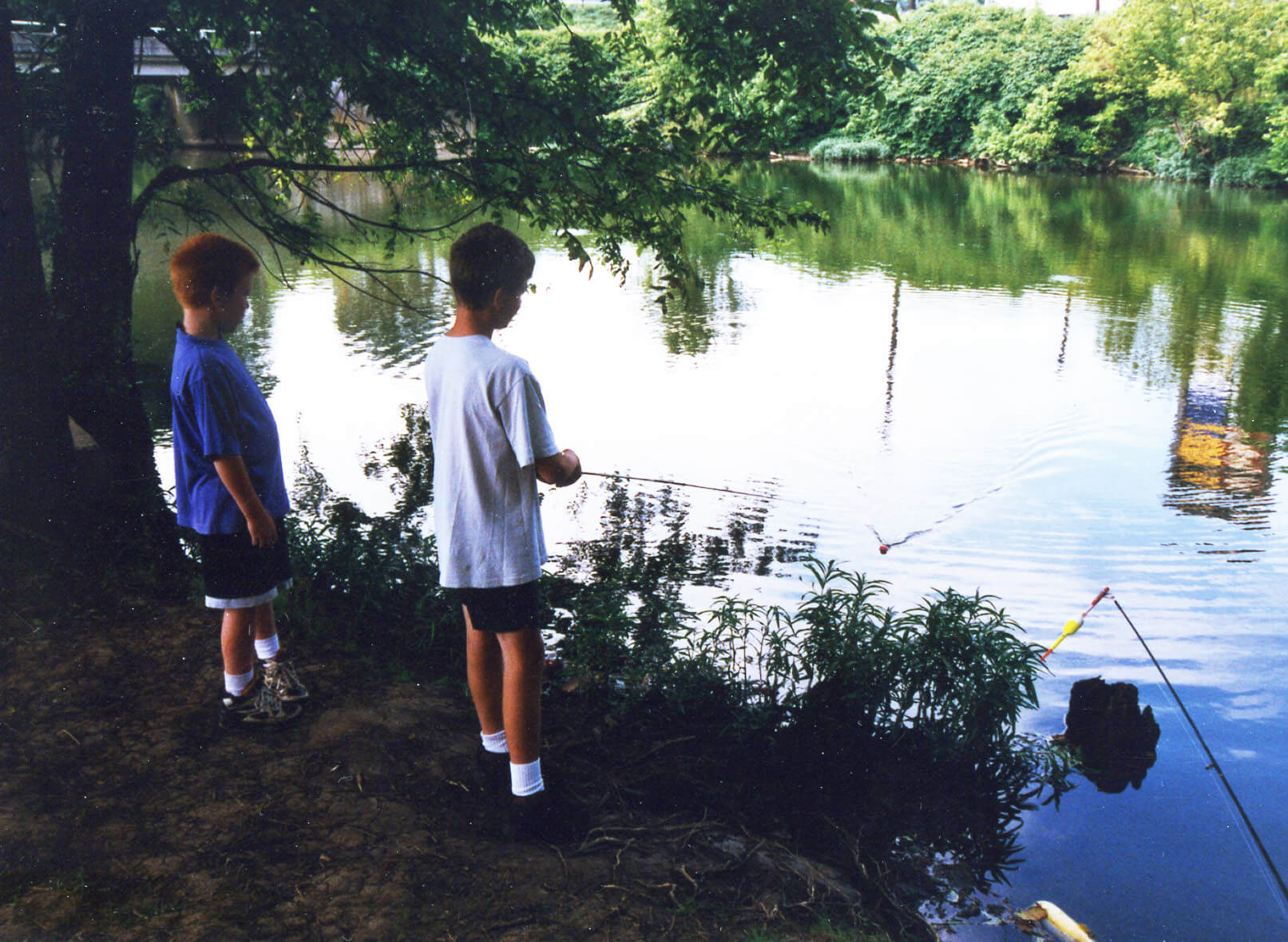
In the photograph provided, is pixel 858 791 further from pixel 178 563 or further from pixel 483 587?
pixel 178 563

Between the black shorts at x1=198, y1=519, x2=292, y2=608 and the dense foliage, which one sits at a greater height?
the dense foliage

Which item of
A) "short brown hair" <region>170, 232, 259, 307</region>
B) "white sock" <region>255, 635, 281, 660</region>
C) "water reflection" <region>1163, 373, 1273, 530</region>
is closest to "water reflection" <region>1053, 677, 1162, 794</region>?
"white sock" <region>255, 635, 281, 660</region>

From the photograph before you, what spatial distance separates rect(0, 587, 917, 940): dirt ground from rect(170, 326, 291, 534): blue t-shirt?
767 mm

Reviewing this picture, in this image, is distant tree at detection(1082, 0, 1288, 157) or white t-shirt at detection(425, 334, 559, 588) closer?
white t-shirt at detection(425, 334, 559, 588)

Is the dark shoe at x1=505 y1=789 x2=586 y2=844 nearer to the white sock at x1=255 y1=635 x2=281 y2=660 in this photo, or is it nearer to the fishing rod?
the white sock at x1=255 y1=635 x2=281 y2=660

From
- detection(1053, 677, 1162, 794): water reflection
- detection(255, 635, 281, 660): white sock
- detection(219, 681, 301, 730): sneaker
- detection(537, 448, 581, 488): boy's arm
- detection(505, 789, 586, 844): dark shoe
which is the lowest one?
detection(1053, 677, 1162, 794): water reflection

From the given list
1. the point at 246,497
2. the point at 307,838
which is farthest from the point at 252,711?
the point at 246,497

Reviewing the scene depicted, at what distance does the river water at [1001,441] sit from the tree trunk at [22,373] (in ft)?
5.30

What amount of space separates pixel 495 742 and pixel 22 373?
2.90 meters

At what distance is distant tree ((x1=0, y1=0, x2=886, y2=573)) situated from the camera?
4.84 m

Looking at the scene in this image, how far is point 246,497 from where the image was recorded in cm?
322

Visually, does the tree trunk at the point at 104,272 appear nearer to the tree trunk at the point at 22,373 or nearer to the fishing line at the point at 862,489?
the tree trunk at the point at 22,373

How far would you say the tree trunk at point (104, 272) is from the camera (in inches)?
203

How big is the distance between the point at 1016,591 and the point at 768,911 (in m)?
4.00
